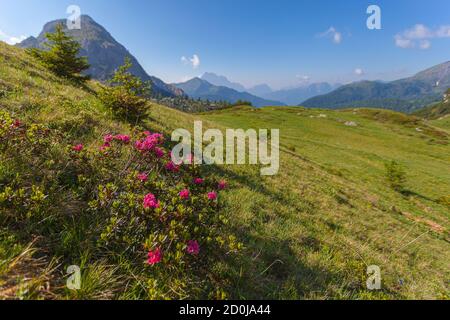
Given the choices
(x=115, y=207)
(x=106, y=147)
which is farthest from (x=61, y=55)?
(x=115, y=207)

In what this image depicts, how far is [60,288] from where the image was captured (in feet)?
9.43

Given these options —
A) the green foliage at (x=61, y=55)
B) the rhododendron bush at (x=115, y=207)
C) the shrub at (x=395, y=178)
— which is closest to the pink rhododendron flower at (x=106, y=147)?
the rhododendron bush at (x=115, y=207)

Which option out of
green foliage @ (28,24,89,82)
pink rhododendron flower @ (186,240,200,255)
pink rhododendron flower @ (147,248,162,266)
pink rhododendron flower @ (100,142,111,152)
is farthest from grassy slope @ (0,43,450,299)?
green foliage @ (28,24,89,82)

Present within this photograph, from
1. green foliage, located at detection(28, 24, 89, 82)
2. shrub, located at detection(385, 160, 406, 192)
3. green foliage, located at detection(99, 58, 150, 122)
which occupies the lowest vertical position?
shrub, located at detection(385, 160, 406, 192)

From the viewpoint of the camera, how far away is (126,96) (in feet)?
32.5

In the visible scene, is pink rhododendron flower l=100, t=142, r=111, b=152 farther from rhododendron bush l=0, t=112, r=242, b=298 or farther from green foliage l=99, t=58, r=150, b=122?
green foliage l=99, t=58, r=150, b=122

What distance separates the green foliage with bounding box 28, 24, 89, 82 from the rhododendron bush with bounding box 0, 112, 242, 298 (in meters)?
13.6

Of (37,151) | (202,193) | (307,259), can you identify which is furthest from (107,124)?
(307,259)

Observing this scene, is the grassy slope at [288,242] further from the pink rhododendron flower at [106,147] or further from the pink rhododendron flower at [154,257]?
the pink rhododendron flower at [106,147]

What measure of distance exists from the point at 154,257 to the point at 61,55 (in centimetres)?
1785

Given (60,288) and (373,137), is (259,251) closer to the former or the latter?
(60,288)

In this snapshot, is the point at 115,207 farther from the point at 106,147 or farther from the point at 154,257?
the point at 106,147

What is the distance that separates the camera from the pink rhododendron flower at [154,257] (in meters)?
3.27

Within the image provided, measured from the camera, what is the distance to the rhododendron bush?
3.49 meters
